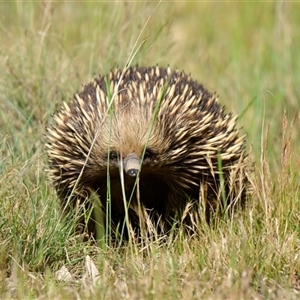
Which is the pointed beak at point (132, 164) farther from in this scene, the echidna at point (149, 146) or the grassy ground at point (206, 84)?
the grassy ground at point (206, 84)

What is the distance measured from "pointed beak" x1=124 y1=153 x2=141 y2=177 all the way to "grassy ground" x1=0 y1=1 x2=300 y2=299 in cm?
31

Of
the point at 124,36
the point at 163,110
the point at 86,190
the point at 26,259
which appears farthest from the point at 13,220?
the point at 124,36

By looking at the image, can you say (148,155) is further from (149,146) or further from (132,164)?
(132,164)

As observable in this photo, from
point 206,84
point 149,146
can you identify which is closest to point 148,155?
point 149,146

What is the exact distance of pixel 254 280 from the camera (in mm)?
3256

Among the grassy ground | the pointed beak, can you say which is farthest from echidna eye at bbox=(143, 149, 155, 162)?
the grassy ground

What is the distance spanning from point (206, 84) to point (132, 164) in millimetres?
3091

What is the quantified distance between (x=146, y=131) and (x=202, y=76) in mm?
3054

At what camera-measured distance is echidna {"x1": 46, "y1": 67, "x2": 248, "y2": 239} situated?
3.80 meters

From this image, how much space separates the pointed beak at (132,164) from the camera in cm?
354

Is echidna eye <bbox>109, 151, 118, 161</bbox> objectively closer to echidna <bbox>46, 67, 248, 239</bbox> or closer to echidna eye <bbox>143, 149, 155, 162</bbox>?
echidna <bbox>46, 67, 248, 239</bbox>

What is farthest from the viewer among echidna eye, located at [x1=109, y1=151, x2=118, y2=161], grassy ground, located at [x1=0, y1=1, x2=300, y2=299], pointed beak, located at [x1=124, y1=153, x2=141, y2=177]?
echidna eye, located at [x1=109, y1=151, x2=118, y2=161]

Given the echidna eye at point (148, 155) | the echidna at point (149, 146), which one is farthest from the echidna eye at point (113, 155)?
the echidna eye at point (148, 155)

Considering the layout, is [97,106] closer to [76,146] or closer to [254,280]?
[76,146]
